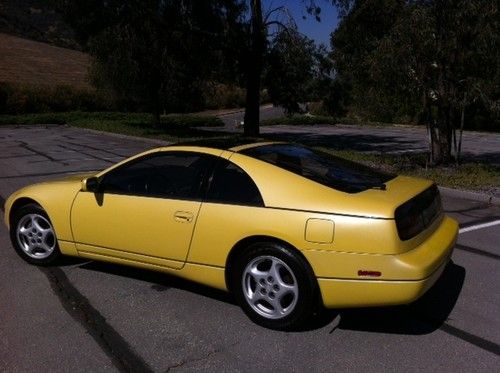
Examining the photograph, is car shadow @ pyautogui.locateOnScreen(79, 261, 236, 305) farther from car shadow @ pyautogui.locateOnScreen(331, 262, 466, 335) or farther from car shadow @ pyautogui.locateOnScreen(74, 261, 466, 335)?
car shadow @ pyautogui.locateOnScreen(331, 262, 466, 335)

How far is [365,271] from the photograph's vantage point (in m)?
3.57

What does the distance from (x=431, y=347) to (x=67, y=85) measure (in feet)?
134

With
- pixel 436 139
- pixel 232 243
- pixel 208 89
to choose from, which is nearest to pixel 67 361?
pixel 232 243

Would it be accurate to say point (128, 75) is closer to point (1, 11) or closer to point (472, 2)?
point (472, 2)

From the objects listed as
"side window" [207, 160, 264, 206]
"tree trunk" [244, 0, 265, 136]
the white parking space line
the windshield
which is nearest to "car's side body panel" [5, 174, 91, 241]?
"side window" [207, 160, 264, 206]

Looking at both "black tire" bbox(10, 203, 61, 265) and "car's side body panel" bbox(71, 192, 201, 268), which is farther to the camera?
"black tire" bbox(10, 203, 61, 265)

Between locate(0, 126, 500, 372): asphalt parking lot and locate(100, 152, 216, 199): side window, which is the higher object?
locate(100, 152, 216, 199): side window

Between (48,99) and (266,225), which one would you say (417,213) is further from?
(48,99)

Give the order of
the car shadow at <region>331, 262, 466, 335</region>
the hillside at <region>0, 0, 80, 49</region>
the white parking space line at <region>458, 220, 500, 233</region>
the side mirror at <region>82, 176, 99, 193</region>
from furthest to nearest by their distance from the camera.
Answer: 1. the hillside at <region>0, 0, 80, 49</region>
2. the white parking space line at <region>458, 220, 500, 233</region>
3. the side mirror at <region>82, 176, 99, 193</region>
4. the car shadow at <region>331, 262, 466, 335</region>

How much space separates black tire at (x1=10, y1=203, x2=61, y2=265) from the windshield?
2.18 m

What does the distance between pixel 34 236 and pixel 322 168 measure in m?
2.86

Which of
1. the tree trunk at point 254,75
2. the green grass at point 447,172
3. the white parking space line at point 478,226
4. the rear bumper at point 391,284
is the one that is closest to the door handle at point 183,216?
the rear bumper at point 391,284

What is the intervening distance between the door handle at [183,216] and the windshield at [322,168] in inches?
25.9

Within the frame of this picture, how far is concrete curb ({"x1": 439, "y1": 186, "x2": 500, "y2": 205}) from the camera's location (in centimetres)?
842
